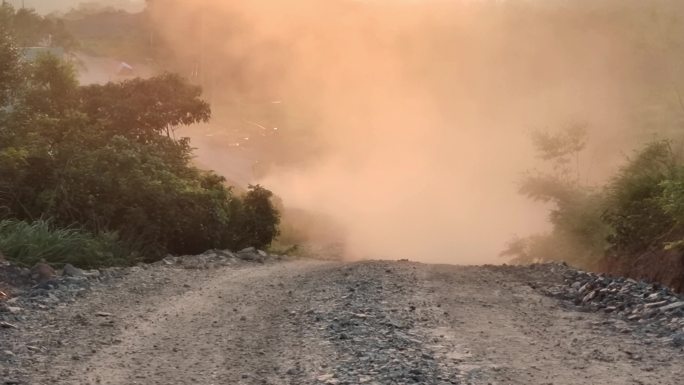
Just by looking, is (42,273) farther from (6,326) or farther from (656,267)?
(656,267)

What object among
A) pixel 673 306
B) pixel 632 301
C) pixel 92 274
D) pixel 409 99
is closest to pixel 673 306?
pixel 673 306

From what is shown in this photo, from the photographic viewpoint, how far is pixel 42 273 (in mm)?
13203

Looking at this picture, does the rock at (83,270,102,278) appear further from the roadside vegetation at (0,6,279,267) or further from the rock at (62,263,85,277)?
the roadside vegetation at (0,6,279,267)

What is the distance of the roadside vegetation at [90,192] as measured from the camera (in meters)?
16.9

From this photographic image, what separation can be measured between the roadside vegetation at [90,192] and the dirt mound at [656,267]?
9329 mm

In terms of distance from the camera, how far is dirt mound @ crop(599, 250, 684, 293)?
13.2 m

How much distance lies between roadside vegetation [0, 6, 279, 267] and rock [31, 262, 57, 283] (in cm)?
113

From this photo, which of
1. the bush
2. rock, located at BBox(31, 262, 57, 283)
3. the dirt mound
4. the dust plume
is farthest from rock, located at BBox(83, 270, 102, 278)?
the dust plume

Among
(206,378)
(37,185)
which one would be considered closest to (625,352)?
(206,378)

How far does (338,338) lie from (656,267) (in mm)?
7309

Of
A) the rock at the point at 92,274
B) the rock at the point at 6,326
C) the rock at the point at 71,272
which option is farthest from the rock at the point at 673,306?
the rock at the point at 71,272

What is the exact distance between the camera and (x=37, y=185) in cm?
1931

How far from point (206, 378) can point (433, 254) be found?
39483 mm

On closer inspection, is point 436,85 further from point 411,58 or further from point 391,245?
point 391,245
